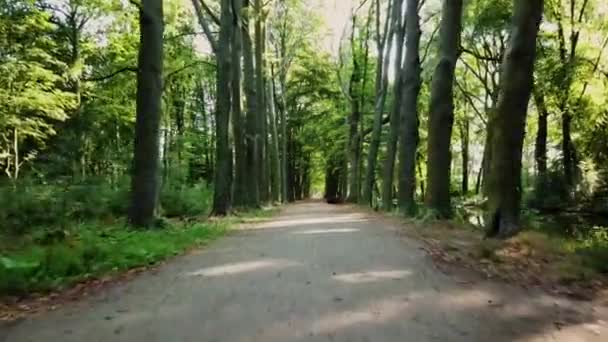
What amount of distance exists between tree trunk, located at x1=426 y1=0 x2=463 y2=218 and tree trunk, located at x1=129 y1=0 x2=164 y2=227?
21.9ft

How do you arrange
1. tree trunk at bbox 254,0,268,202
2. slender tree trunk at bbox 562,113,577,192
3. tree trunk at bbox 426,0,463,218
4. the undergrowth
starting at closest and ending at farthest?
the undergrowth → tree trunk at bbox 426,0,463,218 → slender tree trunk at bbox 562,113,577,192 → tree trunk at bbox 254,0,268,202

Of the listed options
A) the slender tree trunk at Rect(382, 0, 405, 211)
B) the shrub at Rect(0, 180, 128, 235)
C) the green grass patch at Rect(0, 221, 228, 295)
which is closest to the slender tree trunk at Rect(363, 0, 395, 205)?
the slender tree trunk at Rect(382, 0, 405, 211)

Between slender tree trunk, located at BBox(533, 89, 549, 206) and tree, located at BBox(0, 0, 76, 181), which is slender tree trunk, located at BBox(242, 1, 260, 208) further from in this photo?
slender tree trunk, located at BBox(533, 89, 549, 206)

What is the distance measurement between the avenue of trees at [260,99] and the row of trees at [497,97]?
0.05 m

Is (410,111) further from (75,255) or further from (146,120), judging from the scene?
(75,255)

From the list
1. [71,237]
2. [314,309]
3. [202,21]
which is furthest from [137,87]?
[314,309]

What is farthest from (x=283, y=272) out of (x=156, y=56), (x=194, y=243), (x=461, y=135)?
(x=461, y=135)

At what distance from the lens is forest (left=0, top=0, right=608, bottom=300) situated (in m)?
9.12

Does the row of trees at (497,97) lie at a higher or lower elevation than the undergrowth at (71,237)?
higher

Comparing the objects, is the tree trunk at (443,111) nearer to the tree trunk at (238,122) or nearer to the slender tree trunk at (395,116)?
the slender tree trunk at (395,116)

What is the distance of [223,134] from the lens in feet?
58.9

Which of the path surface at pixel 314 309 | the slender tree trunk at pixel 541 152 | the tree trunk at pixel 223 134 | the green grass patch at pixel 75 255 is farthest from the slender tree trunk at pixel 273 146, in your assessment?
the path surface at pixel 314 309

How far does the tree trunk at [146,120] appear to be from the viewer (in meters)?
11.9

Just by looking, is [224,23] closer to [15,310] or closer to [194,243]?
[194,243]
